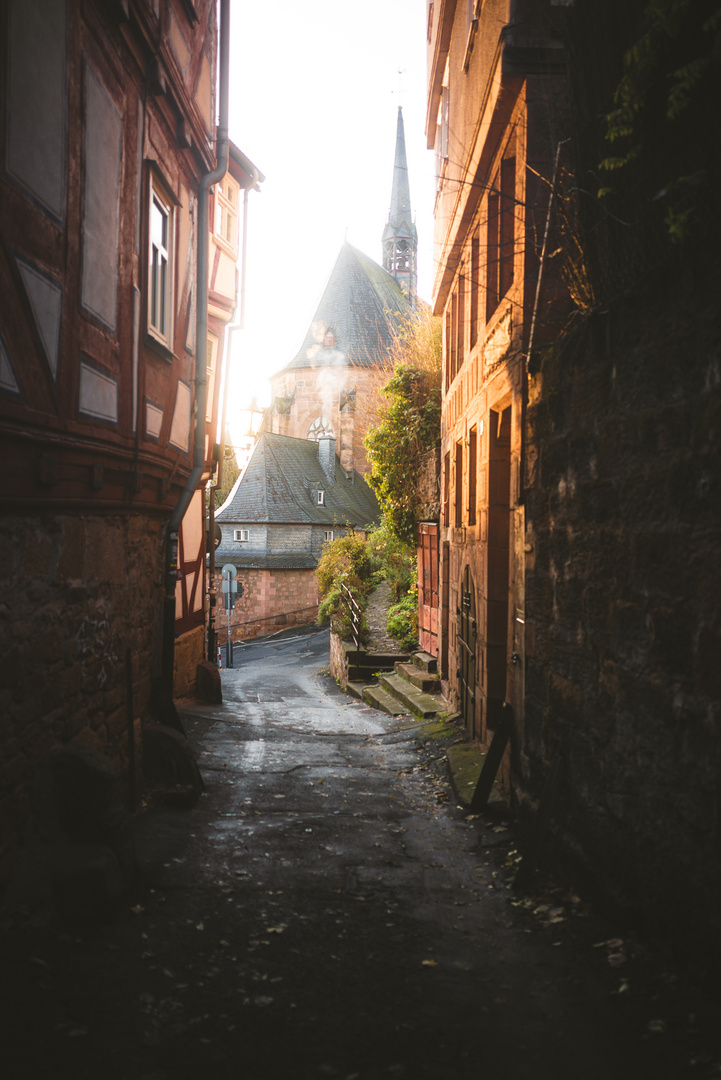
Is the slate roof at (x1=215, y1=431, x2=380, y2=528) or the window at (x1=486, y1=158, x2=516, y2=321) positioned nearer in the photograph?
the window at (x1=486, y1=158, x2=516, y2=321)

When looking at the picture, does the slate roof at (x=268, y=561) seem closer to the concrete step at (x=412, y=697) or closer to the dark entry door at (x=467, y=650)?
the concrete step at (x=412, y=697)

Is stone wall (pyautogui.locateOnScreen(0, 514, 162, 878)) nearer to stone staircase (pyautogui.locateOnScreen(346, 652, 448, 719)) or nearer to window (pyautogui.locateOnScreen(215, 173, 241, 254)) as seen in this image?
stone staircase (pyautogui.locateOnScreen(346, 652, 448, 719))

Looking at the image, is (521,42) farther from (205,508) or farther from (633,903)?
(205,508)

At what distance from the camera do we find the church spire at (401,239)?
2384 inches

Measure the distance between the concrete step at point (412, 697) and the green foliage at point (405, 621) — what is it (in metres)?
1.91

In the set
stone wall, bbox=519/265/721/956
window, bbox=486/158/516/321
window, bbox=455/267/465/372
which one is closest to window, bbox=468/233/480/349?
window, bbox=486/158/516/321

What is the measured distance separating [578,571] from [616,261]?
151cm

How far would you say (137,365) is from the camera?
19.5 feet

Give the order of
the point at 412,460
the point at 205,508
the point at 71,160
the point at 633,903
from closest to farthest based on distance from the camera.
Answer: the point at 633,903 → the point at 71,160 → the point at 205,508 → the point at 412,460

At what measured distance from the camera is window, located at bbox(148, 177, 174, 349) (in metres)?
6.53

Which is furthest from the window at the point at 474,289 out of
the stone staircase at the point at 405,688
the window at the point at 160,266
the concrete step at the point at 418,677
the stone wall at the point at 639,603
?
the concrete step at the point at 418,677

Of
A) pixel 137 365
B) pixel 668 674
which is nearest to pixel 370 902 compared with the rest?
pixel 668 674

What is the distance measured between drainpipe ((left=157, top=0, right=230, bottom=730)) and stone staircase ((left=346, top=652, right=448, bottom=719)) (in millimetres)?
4050

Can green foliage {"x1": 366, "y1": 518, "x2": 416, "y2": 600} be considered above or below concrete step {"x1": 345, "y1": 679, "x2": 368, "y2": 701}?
above
